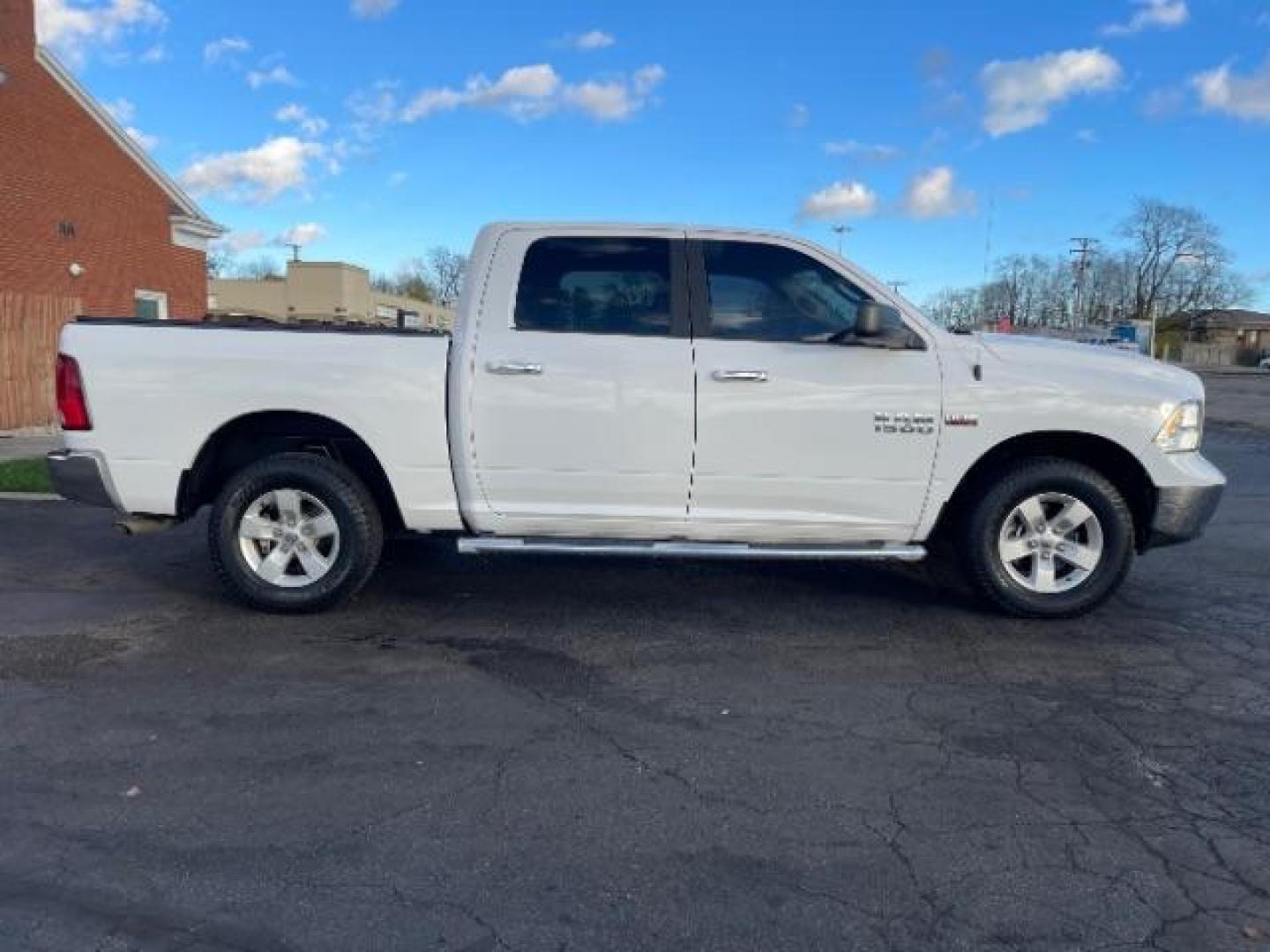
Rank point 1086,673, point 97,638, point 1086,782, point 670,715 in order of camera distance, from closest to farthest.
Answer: point 1086,782, point 670,715, point 1086,673, point 97,638

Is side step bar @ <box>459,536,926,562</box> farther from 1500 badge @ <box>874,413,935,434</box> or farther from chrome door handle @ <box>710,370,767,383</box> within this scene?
chrome door handle @ <box>710,370,767,383</box>

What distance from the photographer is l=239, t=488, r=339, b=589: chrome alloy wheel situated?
501 centimetres

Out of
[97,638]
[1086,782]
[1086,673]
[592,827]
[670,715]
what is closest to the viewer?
[592,827]

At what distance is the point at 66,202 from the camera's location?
60.5 feet

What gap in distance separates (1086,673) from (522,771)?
2791mm

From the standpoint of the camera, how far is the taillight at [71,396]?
15.9 ft

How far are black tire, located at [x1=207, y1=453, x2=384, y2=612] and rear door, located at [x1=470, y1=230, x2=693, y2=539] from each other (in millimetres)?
686

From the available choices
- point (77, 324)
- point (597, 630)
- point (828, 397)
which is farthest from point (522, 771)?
point (77, 324)

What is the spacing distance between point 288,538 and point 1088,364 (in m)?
4.46

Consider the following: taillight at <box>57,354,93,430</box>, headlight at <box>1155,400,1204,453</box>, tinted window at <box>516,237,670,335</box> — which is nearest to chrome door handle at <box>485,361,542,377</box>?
tinted window at <box>516,237,670,335</box>

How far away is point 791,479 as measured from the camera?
16.1 feet

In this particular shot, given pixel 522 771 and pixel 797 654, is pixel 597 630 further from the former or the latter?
pixel 522 771

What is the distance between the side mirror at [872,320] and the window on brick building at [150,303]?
20.0 meters

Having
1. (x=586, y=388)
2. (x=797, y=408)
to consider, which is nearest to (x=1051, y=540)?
(x=797, y=408)
